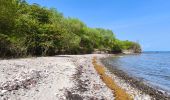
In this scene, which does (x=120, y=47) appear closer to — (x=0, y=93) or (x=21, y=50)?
(x=21, y=50)

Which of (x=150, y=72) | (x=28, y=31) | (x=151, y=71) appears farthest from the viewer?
(x=28, y=31)

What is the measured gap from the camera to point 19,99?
1380 cm

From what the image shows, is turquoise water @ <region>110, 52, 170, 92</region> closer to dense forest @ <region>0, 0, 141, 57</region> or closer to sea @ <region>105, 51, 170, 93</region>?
sea @ <region>105, 51, 170, 93</region>

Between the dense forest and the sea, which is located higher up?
the dense forest

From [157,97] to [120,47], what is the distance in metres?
136

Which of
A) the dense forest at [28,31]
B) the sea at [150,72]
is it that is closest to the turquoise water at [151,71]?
the sea at [150,72]

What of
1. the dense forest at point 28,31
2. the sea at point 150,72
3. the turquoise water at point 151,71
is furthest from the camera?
the dense forest at point 28,31

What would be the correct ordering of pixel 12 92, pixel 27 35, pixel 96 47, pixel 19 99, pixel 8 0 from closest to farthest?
pixel 19 99 < pixel 12 92 < pixel 8 0 < pixel 27 35 < pixel 96 47

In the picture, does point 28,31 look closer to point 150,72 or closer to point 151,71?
point 151,71

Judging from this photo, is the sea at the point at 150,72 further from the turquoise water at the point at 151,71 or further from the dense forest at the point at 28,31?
the dense forest at the point at 28,31

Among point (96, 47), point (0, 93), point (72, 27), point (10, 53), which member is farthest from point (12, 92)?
point (96, 47)

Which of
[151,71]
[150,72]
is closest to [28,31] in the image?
[151,71]

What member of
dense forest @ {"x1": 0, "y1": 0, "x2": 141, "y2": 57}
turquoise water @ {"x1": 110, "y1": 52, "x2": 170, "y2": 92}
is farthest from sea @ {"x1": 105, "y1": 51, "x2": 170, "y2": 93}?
dense forest @ {"x1": 0, "y1": 0, "x2": 141, "y2": 57}

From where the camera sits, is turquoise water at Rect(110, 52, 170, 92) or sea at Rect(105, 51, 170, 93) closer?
sea at Rect(105, 51, 170, 93)
